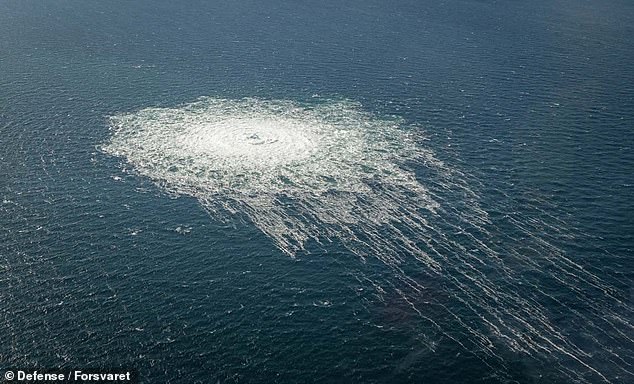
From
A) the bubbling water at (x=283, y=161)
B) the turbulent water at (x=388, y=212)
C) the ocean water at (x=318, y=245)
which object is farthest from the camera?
the bubbling water at (x=283, y=161)

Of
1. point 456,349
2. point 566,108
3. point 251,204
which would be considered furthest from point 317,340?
point 566,108

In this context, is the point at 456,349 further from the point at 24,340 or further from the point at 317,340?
the point at 24,340

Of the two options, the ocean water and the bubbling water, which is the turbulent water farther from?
the ocean water

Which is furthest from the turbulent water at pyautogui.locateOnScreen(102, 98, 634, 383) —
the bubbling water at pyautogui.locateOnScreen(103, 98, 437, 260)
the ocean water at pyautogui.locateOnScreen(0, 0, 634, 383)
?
the ocean water at pyautogui.locateOnScreen(0, 0, 634, 383)

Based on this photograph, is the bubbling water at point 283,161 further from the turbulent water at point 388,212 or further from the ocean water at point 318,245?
the ocean water at point 318,245

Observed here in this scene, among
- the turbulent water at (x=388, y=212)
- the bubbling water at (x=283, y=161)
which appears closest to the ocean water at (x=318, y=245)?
the turbulent water at (x=388, y=212)

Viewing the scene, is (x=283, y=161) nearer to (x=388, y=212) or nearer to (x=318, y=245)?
(x=388, y=212)
